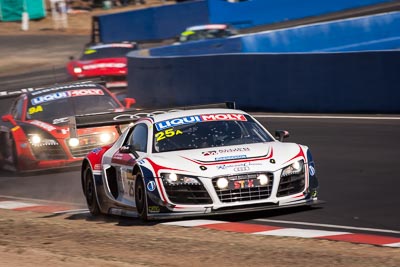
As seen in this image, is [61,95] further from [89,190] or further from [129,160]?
[129,160]

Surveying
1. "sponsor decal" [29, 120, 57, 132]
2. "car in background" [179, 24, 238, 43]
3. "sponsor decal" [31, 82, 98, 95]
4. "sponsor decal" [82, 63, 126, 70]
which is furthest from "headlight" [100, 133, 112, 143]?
"car in background" [179, 24, 238, 43]

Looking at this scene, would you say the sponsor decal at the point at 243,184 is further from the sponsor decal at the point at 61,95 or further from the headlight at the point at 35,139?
the sponsor decal at the point at 61,95

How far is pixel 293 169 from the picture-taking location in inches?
404

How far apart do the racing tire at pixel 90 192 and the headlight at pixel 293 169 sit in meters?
2.55

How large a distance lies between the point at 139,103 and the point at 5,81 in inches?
502

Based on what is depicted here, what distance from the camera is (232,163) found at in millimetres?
10094

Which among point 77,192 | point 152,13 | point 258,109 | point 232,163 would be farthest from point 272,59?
point 152,13

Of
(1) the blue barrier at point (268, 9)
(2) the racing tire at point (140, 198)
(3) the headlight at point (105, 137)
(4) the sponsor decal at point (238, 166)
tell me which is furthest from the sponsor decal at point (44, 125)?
(1) the blue barrier at point (268, 9)

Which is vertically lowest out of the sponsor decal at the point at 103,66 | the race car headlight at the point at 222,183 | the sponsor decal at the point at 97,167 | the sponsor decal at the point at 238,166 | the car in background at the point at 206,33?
the sponsor decal at the point at 103,66

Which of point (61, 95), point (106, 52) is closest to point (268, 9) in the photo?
point (106, 52)

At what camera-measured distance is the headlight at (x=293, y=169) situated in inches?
400

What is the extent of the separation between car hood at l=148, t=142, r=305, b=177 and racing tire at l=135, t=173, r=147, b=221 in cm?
24

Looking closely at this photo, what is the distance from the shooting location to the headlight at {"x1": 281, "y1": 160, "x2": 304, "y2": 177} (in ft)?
33.4

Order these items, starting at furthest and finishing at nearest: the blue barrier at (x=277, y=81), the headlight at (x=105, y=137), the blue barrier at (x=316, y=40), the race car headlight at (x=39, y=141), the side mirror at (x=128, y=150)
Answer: the blue barrier at (x=316, y=40), the blue barrier at (x=277, y=81), the race car headlight at (x=39, y=141), the headlight at (x=105, y=137), the side mirror at (x=128, y=150)
